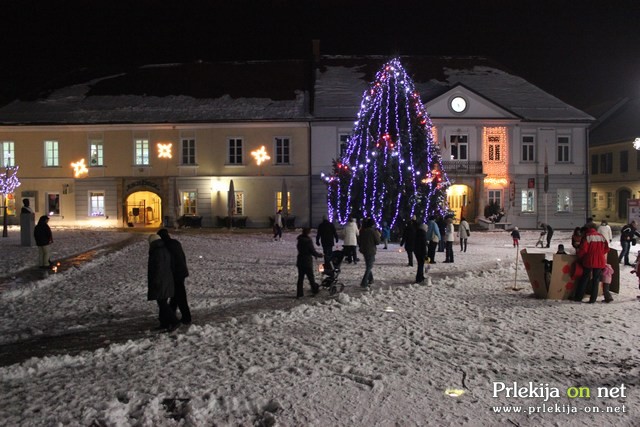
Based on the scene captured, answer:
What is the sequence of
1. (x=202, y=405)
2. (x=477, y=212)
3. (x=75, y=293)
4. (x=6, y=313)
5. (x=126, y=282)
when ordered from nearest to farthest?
1. (x=202, y=405)
2. (x=6, y=313)
3. (x=75, y=293)
4. (x=126, y=282)
5. (x=477, y=212)

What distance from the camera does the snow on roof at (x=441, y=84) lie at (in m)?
38.8

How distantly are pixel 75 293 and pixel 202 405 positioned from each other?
8.21 metres

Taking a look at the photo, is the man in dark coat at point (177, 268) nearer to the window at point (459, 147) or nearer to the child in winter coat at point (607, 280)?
the child in winter coat at point (607, 280)

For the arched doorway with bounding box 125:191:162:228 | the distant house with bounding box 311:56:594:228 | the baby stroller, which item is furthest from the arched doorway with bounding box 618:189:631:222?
the baby stroller

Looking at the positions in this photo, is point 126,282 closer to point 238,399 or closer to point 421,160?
point 238,399

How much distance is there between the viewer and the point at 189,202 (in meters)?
38.7

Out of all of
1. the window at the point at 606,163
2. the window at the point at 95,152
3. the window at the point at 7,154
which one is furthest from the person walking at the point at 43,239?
the window at the point at 606,163

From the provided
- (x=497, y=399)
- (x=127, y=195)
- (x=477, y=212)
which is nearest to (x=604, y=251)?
(x=497, y=399)

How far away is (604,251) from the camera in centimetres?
1151

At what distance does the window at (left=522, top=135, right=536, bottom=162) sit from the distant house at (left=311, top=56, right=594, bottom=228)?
0.21 ft

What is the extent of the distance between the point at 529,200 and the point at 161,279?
34643 millimetres

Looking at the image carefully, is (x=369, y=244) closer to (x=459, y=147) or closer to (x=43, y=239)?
(x=43, y=239)

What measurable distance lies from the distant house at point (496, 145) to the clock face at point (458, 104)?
0.07 m

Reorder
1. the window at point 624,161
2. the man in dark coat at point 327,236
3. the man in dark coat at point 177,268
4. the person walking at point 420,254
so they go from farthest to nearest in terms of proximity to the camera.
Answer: the window at point 624,161
the man in dark coat at point 327,236
the person walking at point 420,254
the man in dark coat at point 177,268
